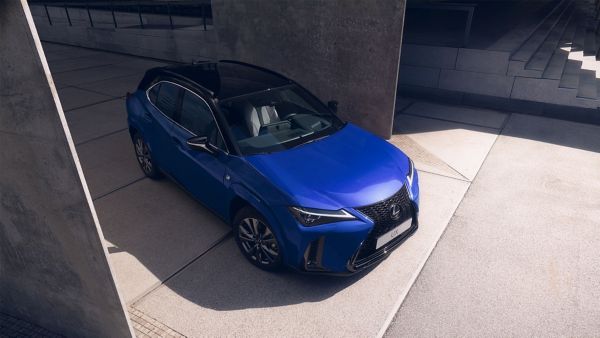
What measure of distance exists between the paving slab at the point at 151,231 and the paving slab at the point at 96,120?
8.49 feet

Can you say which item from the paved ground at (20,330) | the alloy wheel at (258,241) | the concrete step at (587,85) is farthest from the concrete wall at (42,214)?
the concrete step at (587,85)

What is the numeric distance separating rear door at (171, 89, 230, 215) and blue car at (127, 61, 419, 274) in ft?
0.04

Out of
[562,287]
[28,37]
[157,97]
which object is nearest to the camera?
[28,37]

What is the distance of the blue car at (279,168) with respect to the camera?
344 centimetres

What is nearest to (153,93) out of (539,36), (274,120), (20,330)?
(274,120)

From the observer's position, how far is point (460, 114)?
824cm

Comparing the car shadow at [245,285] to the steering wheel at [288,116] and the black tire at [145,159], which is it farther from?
the black tire at [145,159]

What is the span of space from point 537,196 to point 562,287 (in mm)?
1798

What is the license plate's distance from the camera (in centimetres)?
359

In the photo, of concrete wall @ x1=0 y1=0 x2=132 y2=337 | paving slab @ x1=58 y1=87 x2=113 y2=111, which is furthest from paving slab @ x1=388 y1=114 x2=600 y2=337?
paving slab @ x1=58 y1=87 x2=113 y2=111

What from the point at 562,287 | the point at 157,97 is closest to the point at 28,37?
the point at 157,97

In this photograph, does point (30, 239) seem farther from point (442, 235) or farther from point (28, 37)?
point (442, 235)

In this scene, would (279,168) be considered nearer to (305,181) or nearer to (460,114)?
(305,181)

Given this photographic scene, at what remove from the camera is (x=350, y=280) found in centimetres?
382
